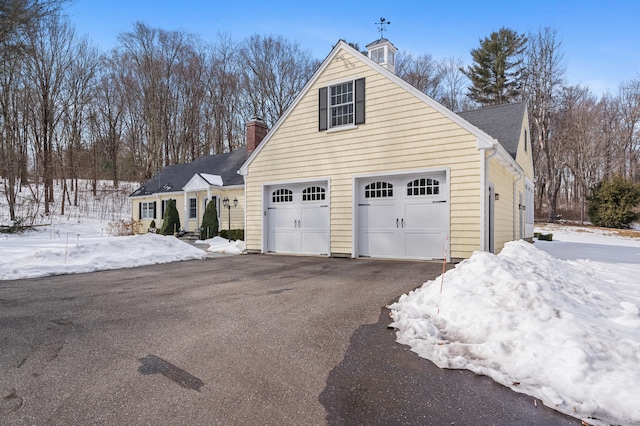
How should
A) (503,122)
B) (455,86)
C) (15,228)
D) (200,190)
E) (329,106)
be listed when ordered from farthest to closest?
1. (455,86)
2. (200,190)
3. (15,228)
4. (503,122)
5. (329,106)

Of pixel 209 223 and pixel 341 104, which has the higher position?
pixel 341 104

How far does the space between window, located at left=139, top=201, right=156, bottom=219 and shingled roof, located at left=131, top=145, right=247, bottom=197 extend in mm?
697

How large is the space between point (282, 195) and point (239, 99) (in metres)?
19.5

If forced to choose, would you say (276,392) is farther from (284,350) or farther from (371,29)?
(371,29)

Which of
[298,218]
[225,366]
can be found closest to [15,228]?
[298,218]

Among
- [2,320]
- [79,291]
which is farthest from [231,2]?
[2,320]

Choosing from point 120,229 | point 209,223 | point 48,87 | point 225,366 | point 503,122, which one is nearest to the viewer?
point 225,366

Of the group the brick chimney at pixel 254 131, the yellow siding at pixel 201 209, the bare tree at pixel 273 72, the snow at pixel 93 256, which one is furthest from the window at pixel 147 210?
the snow at pixel 93 256

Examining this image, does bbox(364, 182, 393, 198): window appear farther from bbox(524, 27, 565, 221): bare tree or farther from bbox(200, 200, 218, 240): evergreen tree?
bbox(524, 27, 565, 221): bare tree

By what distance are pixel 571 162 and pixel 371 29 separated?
83.1 ft

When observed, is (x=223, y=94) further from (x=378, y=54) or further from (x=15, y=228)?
(x=378, y=54)

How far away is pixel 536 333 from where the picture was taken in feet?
8.50

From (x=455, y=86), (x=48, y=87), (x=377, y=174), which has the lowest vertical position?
(x=377, y=174)

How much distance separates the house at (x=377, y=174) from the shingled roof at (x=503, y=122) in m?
0.06
